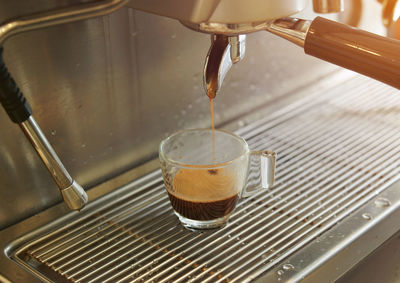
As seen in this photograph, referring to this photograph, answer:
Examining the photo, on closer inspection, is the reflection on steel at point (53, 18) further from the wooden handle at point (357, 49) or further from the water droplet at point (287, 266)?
the water droplet at point (287, 266)

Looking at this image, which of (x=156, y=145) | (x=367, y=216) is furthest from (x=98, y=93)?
(x=367, y=216)

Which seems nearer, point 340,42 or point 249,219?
point 340,42

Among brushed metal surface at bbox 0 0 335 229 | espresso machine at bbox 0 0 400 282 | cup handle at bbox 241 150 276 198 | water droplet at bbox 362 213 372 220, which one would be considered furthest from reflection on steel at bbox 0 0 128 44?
water droplet at bbox 362 213 372 220

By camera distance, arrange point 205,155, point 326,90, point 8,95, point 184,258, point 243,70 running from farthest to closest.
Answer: point 326,90, point 243,70, point 205,155, point 184,258, point 8,95

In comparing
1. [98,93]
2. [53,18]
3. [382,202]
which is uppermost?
[53,18]

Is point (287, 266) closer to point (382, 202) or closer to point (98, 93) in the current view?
point (382, 202)

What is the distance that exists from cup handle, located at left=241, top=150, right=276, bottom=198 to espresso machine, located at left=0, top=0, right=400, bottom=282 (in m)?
0.03

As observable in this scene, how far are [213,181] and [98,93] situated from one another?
0.66 feet

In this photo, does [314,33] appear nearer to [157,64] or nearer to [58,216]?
[157,64]

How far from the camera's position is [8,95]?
0.48 m

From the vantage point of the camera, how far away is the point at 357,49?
1.74ft

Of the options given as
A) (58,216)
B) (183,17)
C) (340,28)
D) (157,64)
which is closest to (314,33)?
(340,28)

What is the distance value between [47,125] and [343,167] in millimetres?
406

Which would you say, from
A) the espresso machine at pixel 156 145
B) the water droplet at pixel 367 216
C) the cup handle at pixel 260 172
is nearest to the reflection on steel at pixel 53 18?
the espresso machine at pixel 156 145
